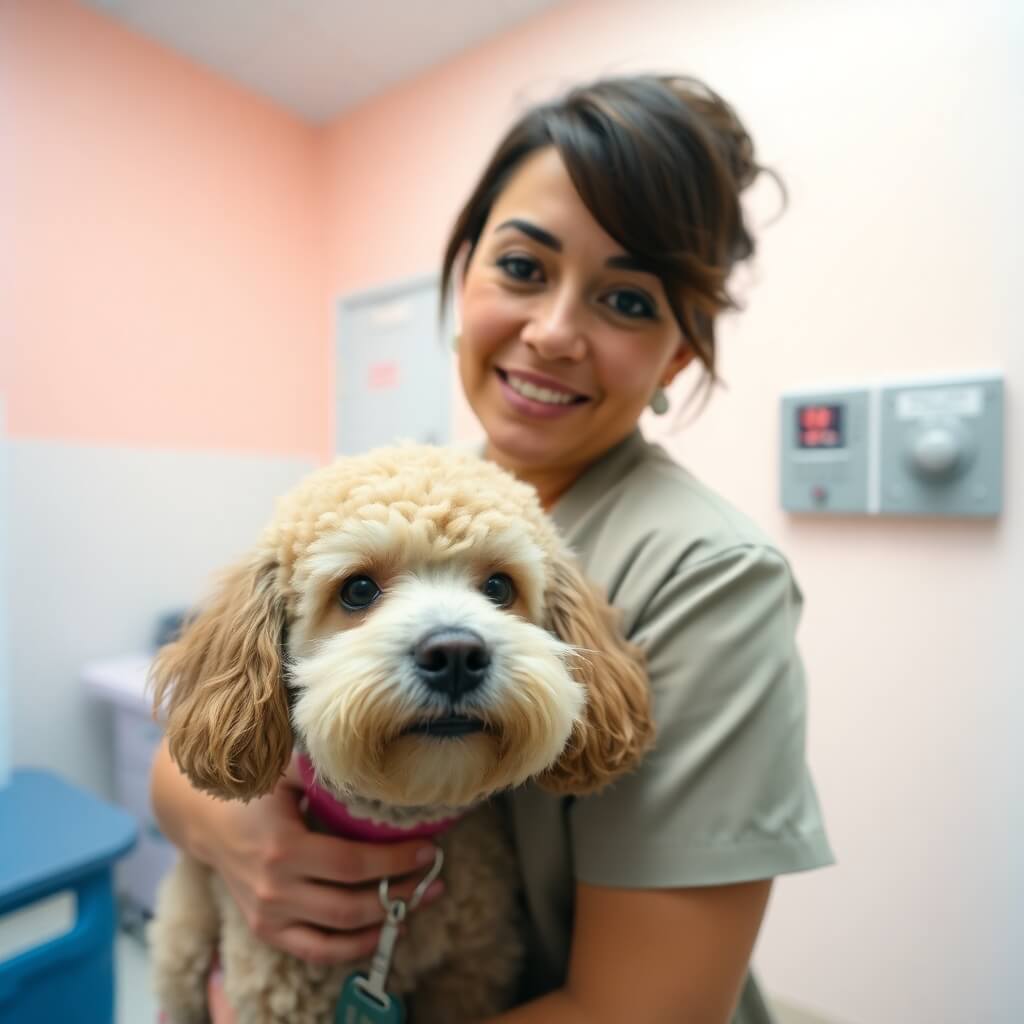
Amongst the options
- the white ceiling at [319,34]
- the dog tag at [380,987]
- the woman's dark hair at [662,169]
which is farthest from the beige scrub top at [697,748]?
the white ceiling at [319,34]

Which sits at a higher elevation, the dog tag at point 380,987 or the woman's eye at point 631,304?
the woman's eye at point 631,304

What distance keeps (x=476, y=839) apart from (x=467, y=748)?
24cm

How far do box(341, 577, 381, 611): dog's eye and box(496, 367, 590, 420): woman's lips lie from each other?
0.31 metres

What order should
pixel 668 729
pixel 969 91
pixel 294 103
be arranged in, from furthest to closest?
pixel 294 103 → pixel 969 91 → pixel 668 729

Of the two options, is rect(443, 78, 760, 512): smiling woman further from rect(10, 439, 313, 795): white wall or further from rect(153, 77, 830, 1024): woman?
rect(10, 439, 313, 795): white wall

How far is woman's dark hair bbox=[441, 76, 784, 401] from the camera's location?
71 centimetres

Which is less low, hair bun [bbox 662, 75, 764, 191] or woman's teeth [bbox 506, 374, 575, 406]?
hair bun [bbox 662, 75, 764, 191]

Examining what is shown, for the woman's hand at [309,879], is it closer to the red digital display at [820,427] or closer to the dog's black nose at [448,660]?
the dog's black nose at [448,660]

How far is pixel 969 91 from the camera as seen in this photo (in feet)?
4.22

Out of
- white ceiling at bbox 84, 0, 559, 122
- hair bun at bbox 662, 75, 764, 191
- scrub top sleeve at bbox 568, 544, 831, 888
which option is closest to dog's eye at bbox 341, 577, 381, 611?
scrub top sleeve at bbox 568, 544, 831, 888

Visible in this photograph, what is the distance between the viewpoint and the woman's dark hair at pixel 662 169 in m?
0.71

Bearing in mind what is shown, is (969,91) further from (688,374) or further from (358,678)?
(358,678)

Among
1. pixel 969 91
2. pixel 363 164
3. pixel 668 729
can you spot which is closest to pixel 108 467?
pixel 363 164

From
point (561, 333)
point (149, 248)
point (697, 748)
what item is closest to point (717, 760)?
point (697, 748)
